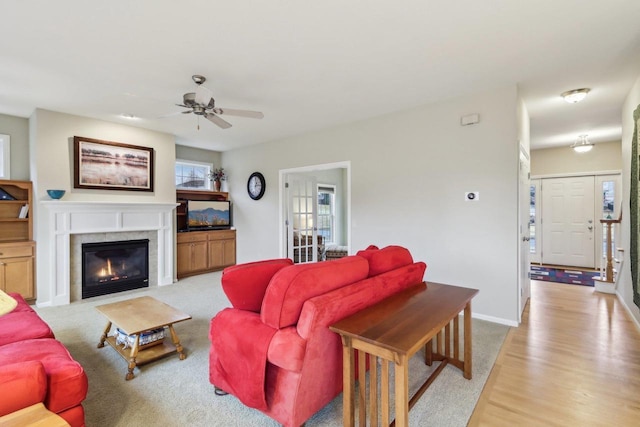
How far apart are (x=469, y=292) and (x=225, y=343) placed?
178 centimetres

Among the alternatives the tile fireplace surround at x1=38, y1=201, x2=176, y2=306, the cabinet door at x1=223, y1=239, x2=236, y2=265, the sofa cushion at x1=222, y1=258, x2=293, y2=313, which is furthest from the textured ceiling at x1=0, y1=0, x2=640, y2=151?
the cabinet door at x1=223, y1=239, x2=236, y2=265

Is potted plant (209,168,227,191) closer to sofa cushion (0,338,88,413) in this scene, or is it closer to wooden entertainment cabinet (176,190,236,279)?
wooden entertainment cabinet (176,190,236,279)

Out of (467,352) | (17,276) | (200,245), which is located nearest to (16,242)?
(17,276)

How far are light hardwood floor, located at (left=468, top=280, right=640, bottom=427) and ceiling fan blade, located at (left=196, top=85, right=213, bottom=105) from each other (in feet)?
10.7

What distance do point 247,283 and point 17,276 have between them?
4.05 metres

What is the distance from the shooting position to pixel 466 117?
11.8 ft

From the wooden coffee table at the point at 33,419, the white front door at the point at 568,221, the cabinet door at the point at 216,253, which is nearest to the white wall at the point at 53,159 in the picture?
the cabinet door at the point at 216,253

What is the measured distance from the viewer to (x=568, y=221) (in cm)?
650

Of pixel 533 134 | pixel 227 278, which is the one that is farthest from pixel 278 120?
pixel 533 134

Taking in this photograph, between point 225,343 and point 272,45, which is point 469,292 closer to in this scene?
point 225,343

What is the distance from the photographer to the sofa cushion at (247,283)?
188cm

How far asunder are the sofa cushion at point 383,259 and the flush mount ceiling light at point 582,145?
534cm

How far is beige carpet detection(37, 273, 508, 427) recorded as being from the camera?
6.15 ft

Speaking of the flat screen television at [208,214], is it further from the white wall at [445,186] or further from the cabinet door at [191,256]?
the white wall at [445,186]
